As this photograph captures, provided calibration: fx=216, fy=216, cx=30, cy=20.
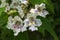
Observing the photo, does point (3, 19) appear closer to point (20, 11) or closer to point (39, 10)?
point (20, 11)

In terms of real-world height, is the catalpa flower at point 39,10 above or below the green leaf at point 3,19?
above

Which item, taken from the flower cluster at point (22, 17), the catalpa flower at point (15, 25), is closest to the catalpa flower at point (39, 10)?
the flower cluster at point (22, 17)

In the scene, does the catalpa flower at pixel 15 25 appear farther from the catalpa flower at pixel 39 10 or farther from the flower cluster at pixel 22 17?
the catalpa flower at pixel 39 10

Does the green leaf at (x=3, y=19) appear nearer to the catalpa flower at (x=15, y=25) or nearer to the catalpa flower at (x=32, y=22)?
the catalpa flower at (x=15, y=25)

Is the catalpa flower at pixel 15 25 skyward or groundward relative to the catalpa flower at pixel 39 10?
groundward

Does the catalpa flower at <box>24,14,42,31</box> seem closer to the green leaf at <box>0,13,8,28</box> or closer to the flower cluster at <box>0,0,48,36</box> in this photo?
the flower cluster at <box>0,0,48,36</box>

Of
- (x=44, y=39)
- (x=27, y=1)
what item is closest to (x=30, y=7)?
(x=27, y=1)

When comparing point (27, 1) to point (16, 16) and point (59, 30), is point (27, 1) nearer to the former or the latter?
point (16, 16)
